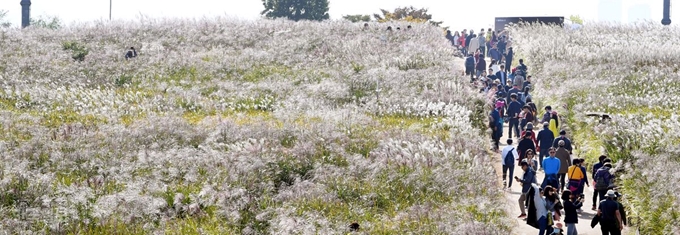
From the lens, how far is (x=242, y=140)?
21609 mm

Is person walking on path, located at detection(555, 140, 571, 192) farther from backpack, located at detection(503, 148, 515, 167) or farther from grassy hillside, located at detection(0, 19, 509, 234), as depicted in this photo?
grassy hillside, located at detection(0, 19, 509, 234)

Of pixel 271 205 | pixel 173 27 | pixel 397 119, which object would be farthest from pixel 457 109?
pixel 173 27

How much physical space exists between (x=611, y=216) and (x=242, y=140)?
9.07 meters

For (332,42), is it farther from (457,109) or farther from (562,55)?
(457,109)

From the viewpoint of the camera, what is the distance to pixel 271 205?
54.8 ft

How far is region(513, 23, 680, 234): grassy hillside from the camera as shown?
17.4m

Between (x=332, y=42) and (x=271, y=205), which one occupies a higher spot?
(x=332, y=42)

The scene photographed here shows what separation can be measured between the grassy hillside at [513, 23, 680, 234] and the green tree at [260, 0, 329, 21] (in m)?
22.3

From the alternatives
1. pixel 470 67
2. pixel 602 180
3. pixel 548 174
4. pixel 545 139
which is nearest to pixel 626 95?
pixel 545 139

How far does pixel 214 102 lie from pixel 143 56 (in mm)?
9378

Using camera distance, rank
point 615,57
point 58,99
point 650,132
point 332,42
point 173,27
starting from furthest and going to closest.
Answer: point 173,27 → point 332,42 → point 615,57 → point 58,99 → point 650,132

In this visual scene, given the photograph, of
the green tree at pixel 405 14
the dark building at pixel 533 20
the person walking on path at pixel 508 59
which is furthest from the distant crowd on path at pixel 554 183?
the green tree at pixel 405 14

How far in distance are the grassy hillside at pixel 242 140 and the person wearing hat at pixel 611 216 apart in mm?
1674

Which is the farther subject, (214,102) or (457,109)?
(214,102)
